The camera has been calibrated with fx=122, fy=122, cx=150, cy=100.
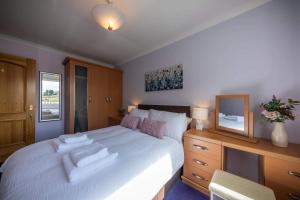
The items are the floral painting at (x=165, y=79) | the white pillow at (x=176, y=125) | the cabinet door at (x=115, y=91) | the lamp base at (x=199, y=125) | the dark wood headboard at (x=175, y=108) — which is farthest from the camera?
the cabinet door at (x=115, y=91)

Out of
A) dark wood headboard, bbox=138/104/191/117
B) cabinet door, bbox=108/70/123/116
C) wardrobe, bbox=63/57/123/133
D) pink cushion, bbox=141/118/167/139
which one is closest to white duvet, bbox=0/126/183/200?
pink cushion, bbox=141/118/167/139

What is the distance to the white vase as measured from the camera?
1262 mm

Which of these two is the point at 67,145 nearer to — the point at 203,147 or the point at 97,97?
the point at 203,147

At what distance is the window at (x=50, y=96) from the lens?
2.80 m

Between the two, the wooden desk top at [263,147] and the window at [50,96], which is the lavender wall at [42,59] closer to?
the window at [50,96]

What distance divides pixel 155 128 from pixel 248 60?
1.61 meters

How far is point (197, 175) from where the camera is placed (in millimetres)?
1670

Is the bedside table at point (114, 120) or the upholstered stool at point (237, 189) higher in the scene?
the bedside table at point (114, 120)

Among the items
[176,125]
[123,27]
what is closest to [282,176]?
[176,125]

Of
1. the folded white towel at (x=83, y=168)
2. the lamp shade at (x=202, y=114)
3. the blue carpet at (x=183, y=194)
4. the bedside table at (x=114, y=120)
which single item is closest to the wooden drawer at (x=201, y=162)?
the blue carpet at (x=183, y=194)

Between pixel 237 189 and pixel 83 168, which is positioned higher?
pixel 83 168

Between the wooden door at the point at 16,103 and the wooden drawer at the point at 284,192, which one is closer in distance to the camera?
the wooden drawer at the point at 284,192

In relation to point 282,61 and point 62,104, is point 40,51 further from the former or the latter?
point 282,61

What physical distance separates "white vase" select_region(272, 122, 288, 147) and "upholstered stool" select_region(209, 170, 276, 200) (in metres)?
0.52
